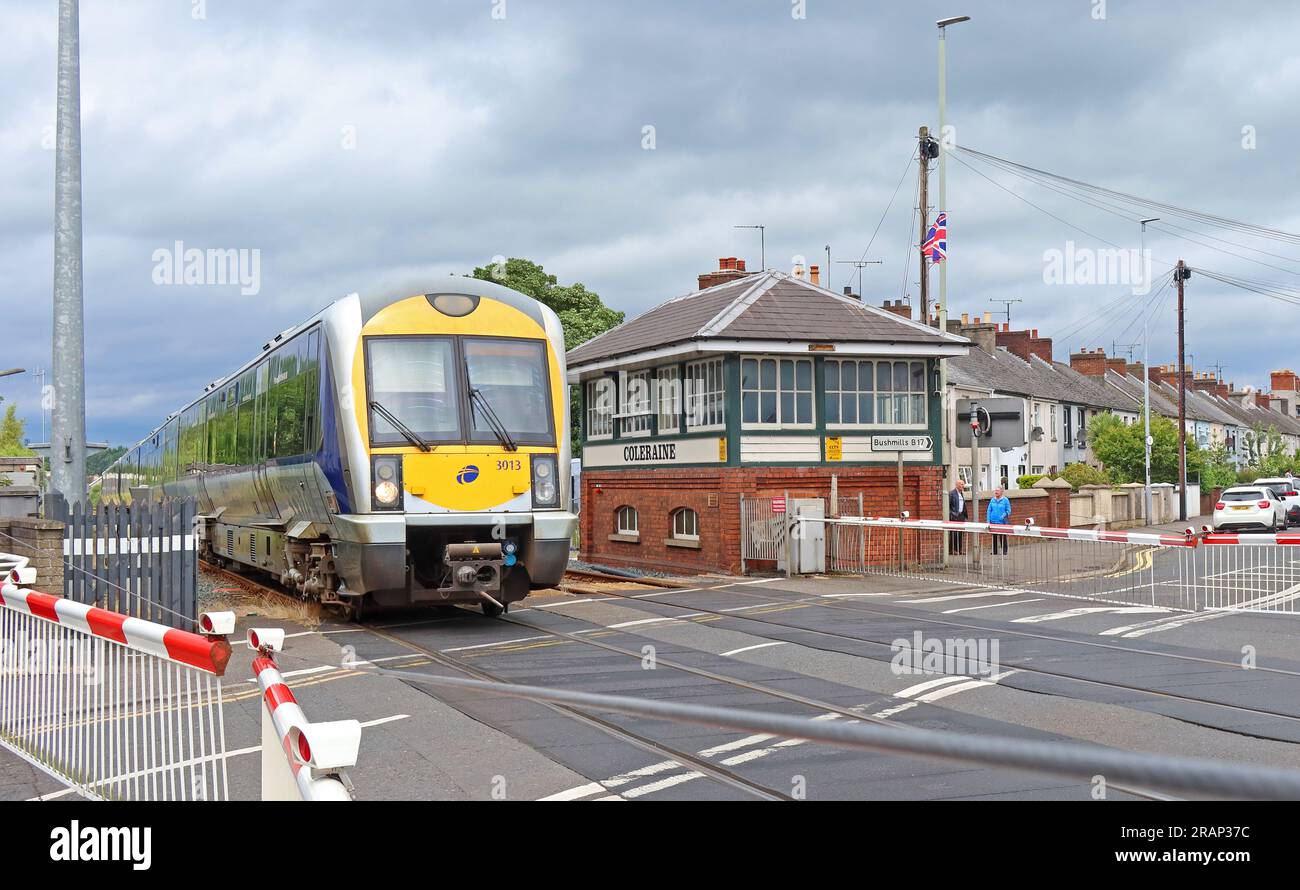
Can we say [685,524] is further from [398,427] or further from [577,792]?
[577,792]

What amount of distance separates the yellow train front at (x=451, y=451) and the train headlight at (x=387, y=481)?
0.01 metres

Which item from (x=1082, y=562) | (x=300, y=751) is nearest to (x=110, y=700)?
(x=300, y=751)

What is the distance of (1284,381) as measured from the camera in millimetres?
125375

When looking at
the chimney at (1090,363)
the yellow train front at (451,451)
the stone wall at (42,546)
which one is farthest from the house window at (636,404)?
the chimney at (1090,363)

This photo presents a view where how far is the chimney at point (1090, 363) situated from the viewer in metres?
72.2

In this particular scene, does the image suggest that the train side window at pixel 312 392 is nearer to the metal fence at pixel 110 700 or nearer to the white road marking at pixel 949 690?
the metal fence at pixel 110 700

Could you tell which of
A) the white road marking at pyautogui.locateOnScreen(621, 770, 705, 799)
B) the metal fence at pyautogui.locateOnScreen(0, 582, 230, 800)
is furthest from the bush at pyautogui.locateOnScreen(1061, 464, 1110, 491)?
the metal fence at pyautogui.locateOnScreen(0, 582, 230, 800)

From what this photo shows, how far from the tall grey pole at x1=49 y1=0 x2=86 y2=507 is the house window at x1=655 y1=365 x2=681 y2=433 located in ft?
45.5

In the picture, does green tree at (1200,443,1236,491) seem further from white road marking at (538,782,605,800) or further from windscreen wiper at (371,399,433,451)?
white road marking at (538,782,605,800)

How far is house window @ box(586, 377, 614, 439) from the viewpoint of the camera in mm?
28625

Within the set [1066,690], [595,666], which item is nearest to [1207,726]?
[1066,690]

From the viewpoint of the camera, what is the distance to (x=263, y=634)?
4.94 m
